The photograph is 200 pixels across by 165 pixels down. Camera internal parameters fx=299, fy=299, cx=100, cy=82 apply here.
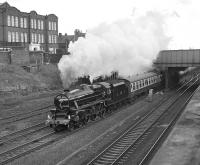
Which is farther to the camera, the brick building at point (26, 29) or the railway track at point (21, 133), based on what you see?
the brick building at point (26, 29)

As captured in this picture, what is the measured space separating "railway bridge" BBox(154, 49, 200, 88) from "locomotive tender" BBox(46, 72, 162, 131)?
13.5 m

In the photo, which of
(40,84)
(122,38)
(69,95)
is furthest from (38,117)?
(40,84)

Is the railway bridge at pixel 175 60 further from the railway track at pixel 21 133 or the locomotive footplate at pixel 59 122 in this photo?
the locomotive footplate at pixel 59 122

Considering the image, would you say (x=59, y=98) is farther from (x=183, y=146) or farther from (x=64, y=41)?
(x=64, y=41)

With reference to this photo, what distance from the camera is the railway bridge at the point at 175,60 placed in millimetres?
38656

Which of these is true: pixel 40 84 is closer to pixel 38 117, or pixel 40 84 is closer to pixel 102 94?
pixel 38 117

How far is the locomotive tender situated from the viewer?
18188mm

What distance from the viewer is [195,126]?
1748 cm

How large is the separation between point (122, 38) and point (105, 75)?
6136mm

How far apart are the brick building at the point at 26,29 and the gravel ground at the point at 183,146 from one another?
33269 millimetres

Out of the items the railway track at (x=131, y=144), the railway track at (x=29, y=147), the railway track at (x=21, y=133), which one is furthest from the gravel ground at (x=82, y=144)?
the railway track at (x=21, y=133)

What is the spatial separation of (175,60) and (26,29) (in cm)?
3093

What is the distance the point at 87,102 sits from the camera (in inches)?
777

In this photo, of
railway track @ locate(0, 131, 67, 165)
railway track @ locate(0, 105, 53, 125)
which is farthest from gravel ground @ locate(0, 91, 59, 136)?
railway track @ locate(0, 131, 67, 165)
